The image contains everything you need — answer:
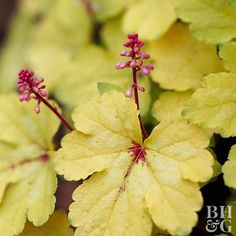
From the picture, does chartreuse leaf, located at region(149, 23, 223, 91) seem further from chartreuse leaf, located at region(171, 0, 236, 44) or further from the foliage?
chartreuse leaf, located at region(171, 0, 236, 44)

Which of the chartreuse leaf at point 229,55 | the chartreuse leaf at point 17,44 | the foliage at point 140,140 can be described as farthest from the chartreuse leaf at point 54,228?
the chartreuse leaf at point 17,44

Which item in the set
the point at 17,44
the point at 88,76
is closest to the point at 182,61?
the point at 88,76

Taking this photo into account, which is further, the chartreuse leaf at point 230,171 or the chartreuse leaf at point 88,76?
the chartreuse leaf at point 88,76

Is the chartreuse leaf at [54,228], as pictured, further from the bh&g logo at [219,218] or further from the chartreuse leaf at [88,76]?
the chartreuse leaf at [88,76]

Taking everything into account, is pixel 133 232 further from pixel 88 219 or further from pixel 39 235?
pixel 39 235

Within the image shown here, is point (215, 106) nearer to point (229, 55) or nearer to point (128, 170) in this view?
point (229, 55)

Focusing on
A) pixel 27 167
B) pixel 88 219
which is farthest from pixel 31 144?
pixel 88 219
